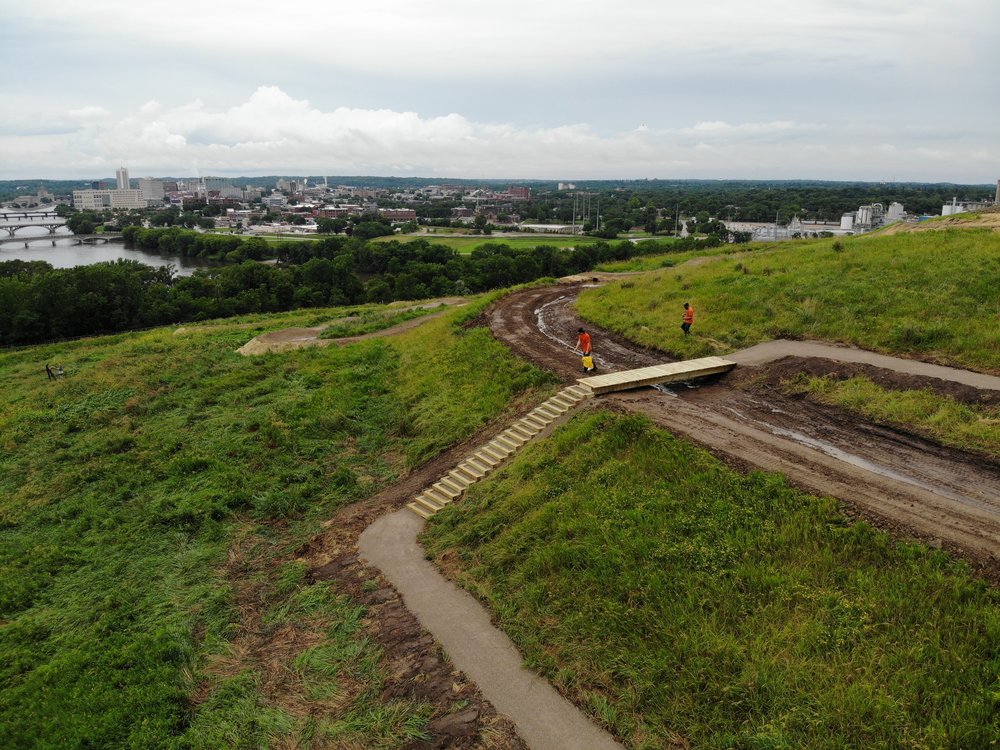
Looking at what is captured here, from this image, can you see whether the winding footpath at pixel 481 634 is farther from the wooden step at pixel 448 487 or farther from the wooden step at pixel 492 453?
the wooden step at pixel 492 453

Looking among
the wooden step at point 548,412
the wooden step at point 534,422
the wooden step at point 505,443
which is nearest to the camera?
the wooden step at point 505,443

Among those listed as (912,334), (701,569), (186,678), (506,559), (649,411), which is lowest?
(186,678)

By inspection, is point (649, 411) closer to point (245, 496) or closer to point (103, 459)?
point (245, 496)

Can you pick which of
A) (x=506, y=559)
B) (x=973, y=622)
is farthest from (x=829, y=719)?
(x=506, y=559)

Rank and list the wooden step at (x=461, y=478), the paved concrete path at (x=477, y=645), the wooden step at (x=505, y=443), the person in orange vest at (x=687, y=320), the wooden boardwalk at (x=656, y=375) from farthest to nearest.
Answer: the person in orange vest at (x=687, y=320) < the wooden boardwalk at (x=656, y=375) < the wooden step at (x=505, y=443) < the wooden step at (x=461, y=478) < the paved concrete path at (x=477, y=645)

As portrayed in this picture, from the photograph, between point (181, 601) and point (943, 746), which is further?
point (181, 601)

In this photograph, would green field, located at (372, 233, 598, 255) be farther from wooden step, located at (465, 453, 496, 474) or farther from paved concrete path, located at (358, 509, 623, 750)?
paved concrete path, located at (358, 509, 623, 750)

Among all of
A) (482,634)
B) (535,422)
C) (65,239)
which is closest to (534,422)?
(535,422)

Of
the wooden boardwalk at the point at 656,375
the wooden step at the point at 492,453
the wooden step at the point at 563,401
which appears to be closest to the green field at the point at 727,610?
the wooden step at the point at 492,453

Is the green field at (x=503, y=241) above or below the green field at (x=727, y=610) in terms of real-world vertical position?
above
